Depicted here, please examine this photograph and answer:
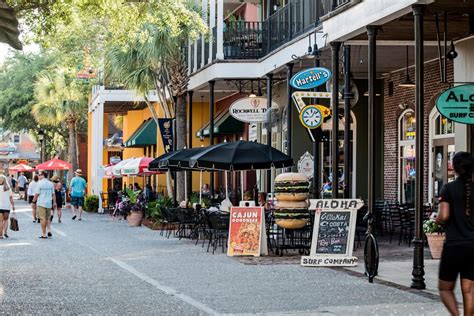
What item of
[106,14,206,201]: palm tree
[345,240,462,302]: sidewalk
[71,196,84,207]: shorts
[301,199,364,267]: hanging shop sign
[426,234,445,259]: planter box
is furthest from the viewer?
[71,196,84,207]: shorts

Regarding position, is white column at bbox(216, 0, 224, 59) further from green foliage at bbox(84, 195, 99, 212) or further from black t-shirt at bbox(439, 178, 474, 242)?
black t-shirt at bbox(439, 178, 474, 242)

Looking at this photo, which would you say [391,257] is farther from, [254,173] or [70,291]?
[254,173]

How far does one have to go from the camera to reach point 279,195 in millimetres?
18891

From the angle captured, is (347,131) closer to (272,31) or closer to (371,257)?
(371,257)

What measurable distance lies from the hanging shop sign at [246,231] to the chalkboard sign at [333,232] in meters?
2.19

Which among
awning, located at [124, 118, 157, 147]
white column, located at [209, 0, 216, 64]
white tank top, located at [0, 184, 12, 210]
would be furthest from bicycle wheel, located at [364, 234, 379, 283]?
awning, located at [124, 118, 157, 147]

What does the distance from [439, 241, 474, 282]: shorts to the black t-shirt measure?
8 cm

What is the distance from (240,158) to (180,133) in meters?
11.3

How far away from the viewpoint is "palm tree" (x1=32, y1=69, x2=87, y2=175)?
5472 cm

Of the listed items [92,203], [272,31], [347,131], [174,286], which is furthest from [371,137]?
[92,203]

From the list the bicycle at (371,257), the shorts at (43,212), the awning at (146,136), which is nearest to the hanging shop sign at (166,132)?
the shorts at (43,212)

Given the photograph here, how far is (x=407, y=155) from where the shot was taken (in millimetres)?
26719

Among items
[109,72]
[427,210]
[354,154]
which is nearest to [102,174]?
[109,72]

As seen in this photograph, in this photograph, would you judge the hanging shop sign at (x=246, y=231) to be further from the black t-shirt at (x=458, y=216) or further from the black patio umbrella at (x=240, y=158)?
the black t-shirt at (x=458, y=216)
